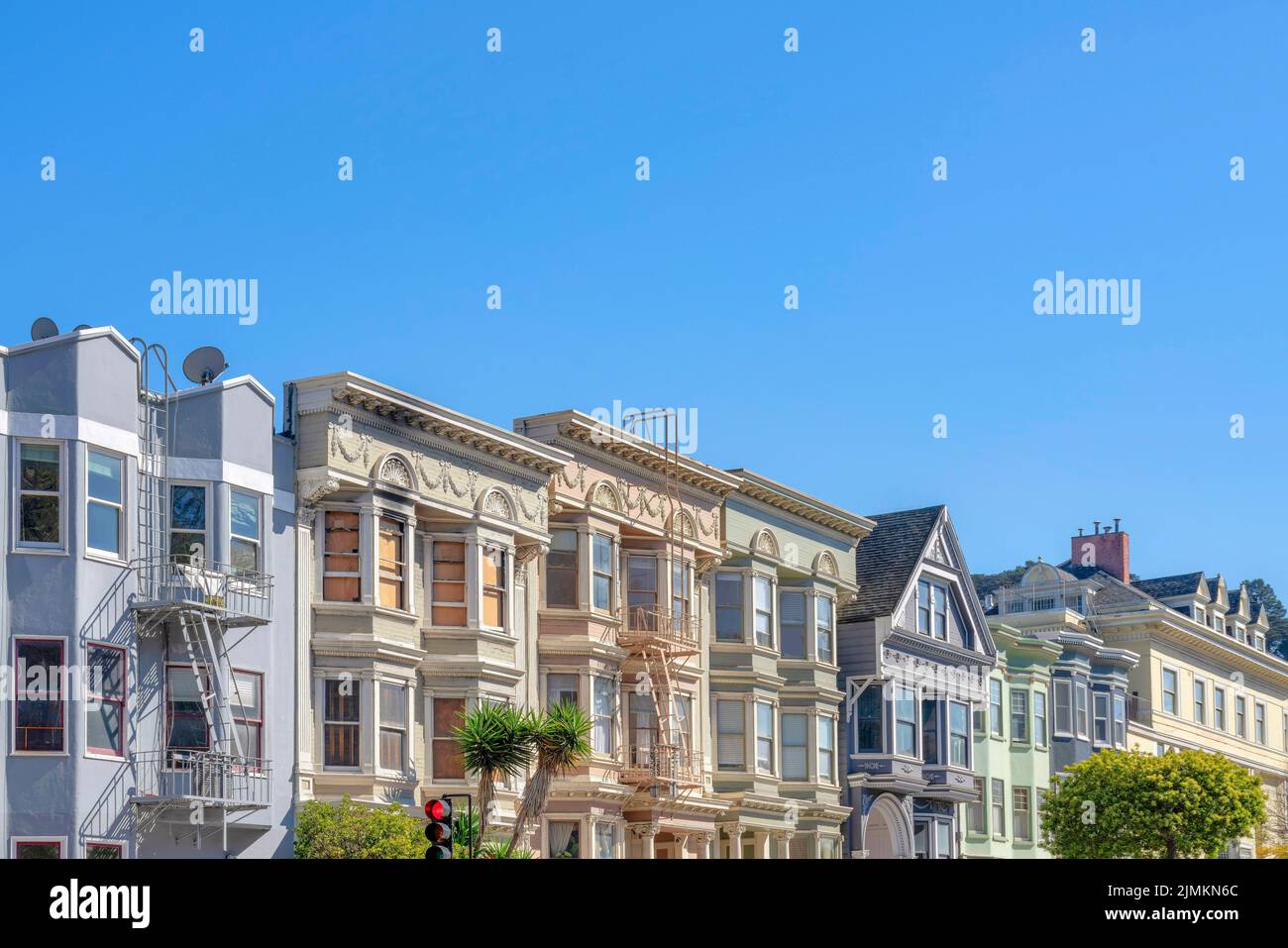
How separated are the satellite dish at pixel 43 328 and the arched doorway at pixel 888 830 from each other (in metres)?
29.1

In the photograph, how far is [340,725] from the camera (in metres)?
38.6

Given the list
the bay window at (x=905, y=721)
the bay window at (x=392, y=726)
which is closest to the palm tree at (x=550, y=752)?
the bay window at (x=392, y=726)

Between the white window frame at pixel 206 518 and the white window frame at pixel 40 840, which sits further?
the white window frame at pixel 206 518

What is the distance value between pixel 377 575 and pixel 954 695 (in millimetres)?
24887

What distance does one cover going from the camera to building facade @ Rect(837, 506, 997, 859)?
2178 inches

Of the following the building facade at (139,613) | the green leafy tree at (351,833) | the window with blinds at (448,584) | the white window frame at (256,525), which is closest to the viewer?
the building facade at (139,613)

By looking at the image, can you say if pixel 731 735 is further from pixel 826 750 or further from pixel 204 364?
pixel 204 364

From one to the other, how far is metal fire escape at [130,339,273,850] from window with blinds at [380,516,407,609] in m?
4.08

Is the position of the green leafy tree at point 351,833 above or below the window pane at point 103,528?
below

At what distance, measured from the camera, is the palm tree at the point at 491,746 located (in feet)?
124

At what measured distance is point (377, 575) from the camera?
3953cm

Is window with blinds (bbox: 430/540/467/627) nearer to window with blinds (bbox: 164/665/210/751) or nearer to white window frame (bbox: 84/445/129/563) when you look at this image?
window with blinds (bbox: 164/665/210/751)

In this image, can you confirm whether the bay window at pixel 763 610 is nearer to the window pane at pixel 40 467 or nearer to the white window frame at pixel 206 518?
the white window frame at pixel 206 518
